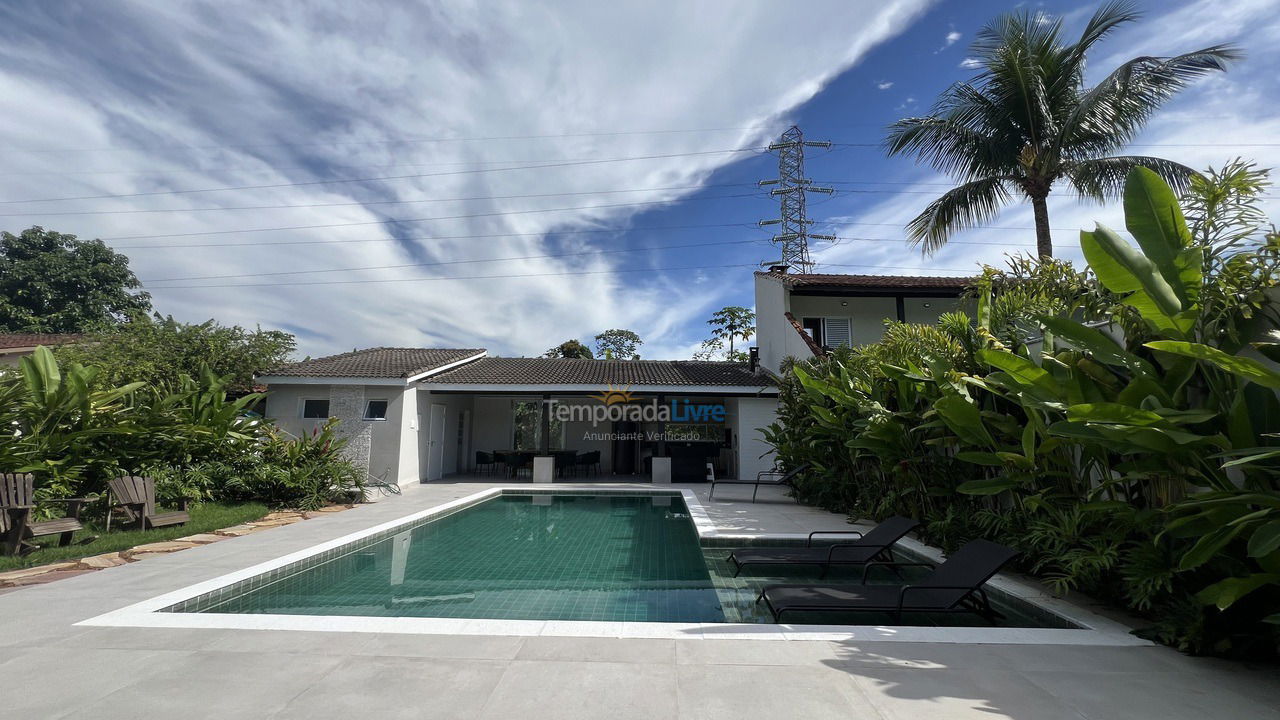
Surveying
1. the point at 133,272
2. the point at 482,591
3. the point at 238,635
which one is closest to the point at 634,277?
the point at 482,591


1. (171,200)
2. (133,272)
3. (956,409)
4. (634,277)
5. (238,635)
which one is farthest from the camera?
(133,272)

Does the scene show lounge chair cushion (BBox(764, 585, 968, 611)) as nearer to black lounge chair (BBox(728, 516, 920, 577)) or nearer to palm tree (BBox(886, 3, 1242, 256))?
black lounge chair (BBox(728, 516, 920, 577))

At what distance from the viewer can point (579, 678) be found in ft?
10.4

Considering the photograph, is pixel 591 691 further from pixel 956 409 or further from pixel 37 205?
pixel 37 205

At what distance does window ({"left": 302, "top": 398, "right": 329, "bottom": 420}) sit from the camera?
565 inches

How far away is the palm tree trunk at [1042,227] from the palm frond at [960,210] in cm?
101

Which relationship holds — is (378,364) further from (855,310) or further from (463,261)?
(855,310)

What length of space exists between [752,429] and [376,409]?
1043 cm

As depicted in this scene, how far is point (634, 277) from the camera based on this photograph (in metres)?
24.9

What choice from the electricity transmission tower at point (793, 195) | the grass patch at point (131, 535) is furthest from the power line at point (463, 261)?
the electricity transmission tower at point (793, 195)

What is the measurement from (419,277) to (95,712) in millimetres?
20701

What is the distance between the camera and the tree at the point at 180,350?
1325 cm

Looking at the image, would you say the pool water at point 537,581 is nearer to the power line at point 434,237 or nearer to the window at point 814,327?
the window at point 814,327

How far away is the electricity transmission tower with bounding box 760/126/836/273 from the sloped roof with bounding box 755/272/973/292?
2002 centimetres
